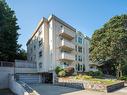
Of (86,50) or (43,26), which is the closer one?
(43,26)

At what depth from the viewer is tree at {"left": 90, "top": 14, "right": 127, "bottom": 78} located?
122ft

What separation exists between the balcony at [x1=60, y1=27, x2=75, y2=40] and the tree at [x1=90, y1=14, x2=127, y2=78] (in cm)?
513

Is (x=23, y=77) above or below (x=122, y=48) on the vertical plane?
below

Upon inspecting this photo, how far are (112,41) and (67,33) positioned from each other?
29.7 feet

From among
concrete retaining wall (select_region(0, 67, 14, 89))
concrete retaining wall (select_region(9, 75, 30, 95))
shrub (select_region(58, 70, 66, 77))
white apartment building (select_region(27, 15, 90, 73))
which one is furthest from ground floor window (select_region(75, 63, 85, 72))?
concrete retaining wall (select_region(9, 75, 30, 95))

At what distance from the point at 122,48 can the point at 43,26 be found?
636 inches

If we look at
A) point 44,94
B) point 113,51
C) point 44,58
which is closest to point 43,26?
point 44,58

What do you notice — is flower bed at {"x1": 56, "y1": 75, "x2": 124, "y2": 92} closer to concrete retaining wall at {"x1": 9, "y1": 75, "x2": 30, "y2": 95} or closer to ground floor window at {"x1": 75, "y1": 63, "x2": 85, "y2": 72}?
concrete retaining wall at {"x1": 9, "y1": 75, "x2": 30, "y2": 95}

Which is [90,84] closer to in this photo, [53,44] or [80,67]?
[53,44]

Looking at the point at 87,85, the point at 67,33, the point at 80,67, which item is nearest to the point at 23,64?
the point at 67,33

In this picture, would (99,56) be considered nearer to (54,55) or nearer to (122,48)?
(122,48)

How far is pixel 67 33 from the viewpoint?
3900cm

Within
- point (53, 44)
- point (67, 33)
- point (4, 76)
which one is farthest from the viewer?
point (67, 33)

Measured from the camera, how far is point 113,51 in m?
37.5
